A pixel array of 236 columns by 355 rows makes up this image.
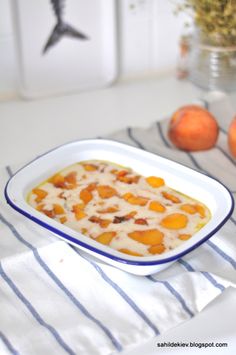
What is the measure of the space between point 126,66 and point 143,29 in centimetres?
8

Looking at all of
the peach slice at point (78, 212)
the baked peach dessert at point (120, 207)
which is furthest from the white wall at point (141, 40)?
the peach slice at point (78, 212)

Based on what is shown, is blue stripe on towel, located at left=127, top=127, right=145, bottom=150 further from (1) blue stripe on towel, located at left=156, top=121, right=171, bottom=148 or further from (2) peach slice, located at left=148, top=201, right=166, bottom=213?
(2) peach slice, located at left=148, top=201, right=166, bottom=213

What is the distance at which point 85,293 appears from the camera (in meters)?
0.72

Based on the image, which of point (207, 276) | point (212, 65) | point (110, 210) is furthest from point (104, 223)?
point (212, 65)

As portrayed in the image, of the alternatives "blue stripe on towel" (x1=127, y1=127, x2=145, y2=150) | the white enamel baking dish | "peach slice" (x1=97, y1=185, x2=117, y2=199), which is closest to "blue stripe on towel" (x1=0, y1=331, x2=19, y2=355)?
the white enamel baking dish

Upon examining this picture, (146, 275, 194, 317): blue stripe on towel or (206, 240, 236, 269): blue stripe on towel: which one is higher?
(206, 240, 236, 269): blue stripe on towel

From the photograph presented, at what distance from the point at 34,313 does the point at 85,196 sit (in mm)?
197

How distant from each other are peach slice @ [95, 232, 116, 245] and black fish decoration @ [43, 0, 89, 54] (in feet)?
1.68

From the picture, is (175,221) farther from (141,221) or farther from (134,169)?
(134,169)

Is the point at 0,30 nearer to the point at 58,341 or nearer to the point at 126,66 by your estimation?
the point at 126,66

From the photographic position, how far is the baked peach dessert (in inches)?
29.7

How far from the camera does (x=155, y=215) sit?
80 cm

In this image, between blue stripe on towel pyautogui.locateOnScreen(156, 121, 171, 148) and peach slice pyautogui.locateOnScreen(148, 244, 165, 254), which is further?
blue stripe on towel pyautogui.locateOnScreen(156, 121, 171, 148)

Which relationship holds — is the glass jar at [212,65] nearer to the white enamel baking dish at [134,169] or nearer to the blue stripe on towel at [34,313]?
the white enamel baking dish at [134,169]
